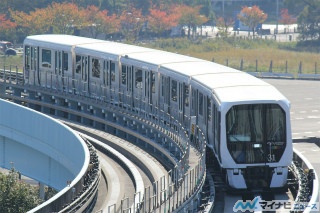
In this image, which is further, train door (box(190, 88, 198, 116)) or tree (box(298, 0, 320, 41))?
tree (box(298, 0, 320, 41))

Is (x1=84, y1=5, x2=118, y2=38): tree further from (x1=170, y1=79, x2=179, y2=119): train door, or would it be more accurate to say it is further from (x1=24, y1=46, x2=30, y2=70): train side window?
(x1=170, y1=79, x2=179, y2=119): train door

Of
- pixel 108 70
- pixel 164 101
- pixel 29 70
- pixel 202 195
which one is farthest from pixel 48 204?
pixel 29 70

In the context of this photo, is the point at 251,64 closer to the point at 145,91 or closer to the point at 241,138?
the point at 145,91

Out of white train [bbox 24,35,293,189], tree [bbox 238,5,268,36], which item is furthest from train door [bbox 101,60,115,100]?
tree [bbox 238,5,268,36]

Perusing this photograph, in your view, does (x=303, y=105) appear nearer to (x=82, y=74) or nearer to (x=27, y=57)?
(x=27, y=57)

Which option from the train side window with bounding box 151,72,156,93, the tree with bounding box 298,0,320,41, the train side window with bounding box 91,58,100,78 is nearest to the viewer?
the train side window with bounding box 151,72,156,93

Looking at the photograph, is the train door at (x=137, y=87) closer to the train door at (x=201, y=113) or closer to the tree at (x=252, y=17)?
the train door at (x=201, y=113)

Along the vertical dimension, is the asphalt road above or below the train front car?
below
